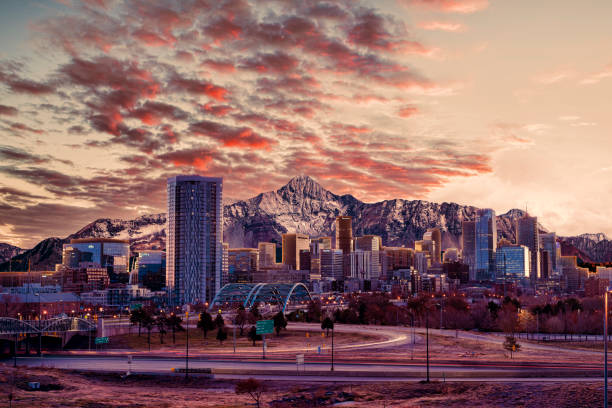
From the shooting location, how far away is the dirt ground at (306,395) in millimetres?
71312

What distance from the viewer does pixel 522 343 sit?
141 meters

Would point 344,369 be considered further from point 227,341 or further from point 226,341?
point 227,341

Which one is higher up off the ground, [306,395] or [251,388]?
[251,388]

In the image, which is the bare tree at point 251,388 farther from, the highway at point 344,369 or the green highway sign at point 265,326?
the green highway sign at point 265,326

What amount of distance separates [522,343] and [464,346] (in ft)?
58.8

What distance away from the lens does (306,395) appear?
2936 inches

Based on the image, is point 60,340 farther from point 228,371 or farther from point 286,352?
point 228,371

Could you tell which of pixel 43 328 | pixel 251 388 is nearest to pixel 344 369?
pixel 251 388

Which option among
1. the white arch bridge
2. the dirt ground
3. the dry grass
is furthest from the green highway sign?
the white arch bridge

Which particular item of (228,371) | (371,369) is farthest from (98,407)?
(371,369)

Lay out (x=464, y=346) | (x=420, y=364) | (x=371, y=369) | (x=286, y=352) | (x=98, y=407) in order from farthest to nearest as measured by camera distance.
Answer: (x=464, y=346) → (x=286, y=352) → (x=420, y=364) → (x=371, y=369) → (x=98, y=407)

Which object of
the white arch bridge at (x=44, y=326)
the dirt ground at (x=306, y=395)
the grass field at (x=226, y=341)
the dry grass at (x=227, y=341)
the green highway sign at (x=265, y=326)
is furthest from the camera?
the grass field at (x=226, y=341)

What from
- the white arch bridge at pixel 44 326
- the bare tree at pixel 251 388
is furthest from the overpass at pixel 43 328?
the bare tree at pixel 251 388

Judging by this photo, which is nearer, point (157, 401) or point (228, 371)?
point (157, 401)
